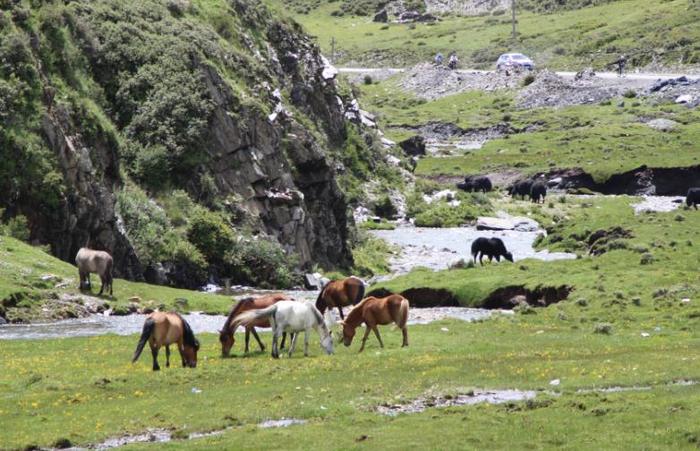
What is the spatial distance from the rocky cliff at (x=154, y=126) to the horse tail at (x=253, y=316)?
2750 centimetres

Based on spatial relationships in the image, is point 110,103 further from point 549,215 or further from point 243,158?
point 549,215

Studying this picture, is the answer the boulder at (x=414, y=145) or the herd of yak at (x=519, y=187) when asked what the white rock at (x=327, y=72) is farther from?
the boulder at (x=414, y=145)

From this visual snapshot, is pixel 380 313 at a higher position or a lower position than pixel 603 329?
higher

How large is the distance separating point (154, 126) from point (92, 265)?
2827cm

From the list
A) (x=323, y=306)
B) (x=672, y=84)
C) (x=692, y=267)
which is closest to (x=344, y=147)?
(x=692, y=267)

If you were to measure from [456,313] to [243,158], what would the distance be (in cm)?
2984

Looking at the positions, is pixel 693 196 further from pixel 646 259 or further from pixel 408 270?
pixel 646 259

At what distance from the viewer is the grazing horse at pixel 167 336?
115 feet

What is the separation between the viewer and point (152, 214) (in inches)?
2872

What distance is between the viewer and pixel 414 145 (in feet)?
489

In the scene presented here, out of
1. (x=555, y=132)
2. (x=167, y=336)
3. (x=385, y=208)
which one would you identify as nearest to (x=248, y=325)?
(x=167, y=336)

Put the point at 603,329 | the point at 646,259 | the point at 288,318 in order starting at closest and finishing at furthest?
1. the point at 288,318
2. the point at 603,329
3. the point at 646,259

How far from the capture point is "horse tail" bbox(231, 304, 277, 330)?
37959 millimetres

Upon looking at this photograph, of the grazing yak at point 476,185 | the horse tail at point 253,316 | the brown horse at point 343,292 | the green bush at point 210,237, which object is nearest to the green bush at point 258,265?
the green bush at point 210,237
